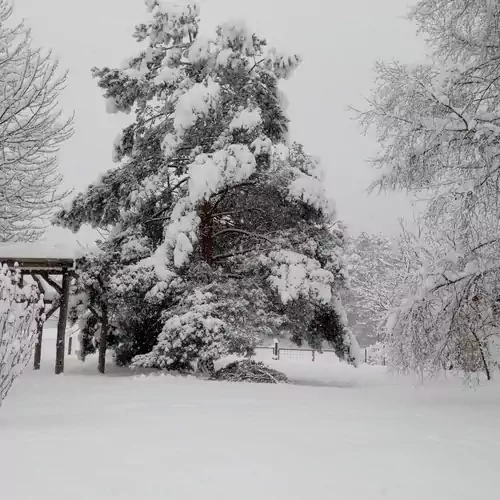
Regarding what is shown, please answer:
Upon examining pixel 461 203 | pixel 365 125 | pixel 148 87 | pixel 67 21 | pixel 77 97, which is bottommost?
pixel 461 203

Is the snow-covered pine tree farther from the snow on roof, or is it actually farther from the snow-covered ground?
the snow-covered ground

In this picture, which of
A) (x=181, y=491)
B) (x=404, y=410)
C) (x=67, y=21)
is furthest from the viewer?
(x=67, y=21)

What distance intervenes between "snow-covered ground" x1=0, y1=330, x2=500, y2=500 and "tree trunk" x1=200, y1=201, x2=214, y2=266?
524 centimetres

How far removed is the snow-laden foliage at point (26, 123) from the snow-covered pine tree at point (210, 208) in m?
1.55

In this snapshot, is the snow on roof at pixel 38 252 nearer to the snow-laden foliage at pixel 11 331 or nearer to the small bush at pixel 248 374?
the small bush at pixel 248 374

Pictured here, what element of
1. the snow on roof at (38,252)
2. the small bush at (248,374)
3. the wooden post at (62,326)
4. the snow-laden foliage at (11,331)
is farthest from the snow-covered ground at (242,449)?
the snow on roof at (38,252)

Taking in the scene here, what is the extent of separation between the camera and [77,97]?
300 ft

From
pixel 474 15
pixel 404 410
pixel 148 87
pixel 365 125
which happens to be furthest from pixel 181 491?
pixel 148 87

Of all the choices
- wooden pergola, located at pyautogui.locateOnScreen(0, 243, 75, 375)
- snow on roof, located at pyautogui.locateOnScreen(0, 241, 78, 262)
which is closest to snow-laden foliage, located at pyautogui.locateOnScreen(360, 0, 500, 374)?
snow on roof, located at pyautogui.locateOnScreen(0, 241, 78, 262)

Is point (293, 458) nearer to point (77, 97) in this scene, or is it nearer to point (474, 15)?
point (474, 15)

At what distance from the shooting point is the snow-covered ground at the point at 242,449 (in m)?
2.96

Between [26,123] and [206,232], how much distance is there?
483 cm

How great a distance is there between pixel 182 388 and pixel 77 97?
306 ft

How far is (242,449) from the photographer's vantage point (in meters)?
3.74
